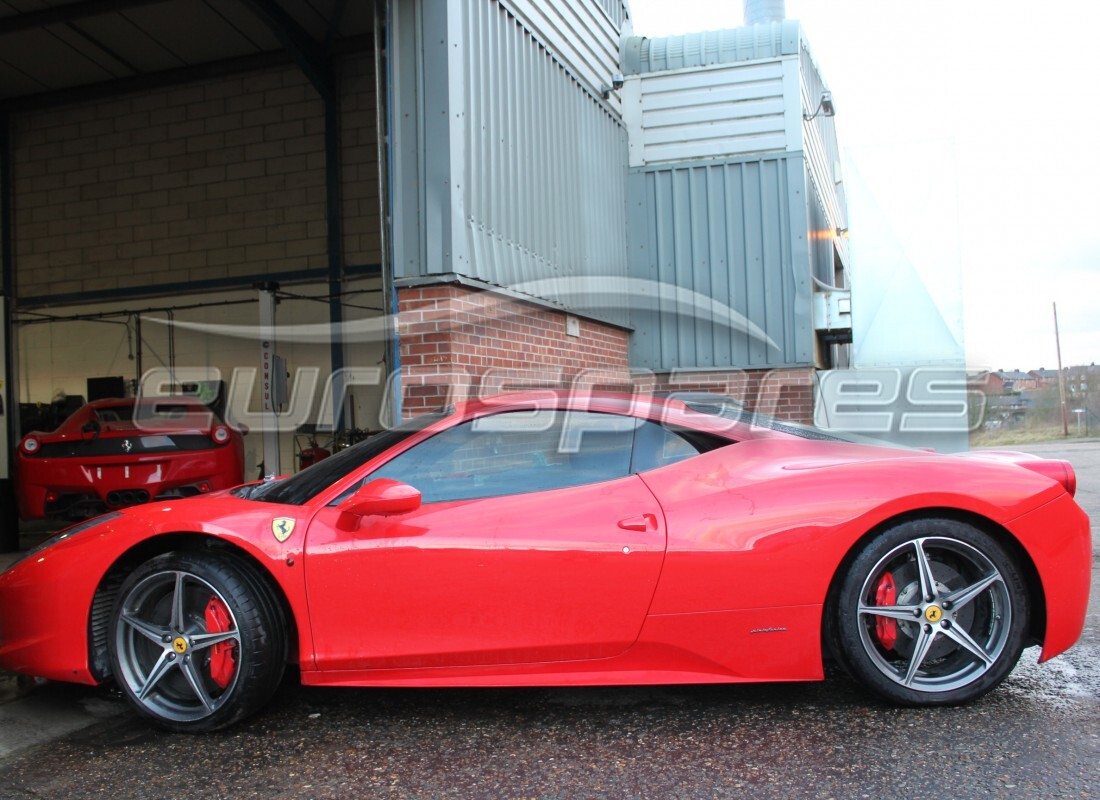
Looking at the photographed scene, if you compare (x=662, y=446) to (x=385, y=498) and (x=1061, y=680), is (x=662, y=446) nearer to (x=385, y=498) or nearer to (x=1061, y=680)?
(x=385, y=498)

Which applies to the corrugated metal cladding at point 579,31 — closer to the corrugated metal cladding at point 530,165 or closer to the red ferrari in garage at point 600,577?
the corrugated metal cladding at point 530,165

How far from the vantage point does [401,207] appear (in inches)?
236

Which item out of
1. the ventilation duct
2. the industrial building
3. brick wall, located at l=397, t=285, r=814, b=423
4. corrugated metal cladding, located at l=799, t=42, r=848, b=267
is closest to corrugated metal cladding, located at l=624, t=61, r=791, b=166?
the industrial building

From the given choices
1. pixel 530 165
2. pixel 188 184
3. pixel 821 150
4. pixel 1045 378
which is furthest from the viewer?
pixel 1045 378

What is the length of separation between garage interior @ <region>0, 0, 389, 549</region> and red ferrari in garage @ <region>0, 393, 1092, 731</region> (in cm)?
989

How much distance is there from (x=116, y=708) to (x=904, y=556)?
3.08 meters

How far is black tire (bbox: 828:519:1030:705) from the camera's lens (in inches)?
116

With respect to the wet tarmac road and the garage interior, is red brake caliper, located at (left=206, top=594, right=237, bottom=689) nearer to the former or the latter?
the wet tarmac road

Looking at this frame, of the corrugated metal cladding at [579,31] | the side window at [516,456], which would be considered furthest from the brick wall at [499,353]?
the side window at [516,456]

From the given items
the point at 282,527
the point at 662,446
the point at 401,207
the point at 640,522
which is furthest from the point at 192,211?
the point at 640,522

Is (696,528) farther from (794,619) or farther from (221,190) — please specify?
(221,190)

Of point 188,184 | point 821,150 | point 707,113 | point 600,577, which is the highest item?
point 188,184

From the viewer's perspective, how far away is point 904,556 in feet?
9.82

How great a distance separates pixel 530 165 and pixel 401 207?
180cm
